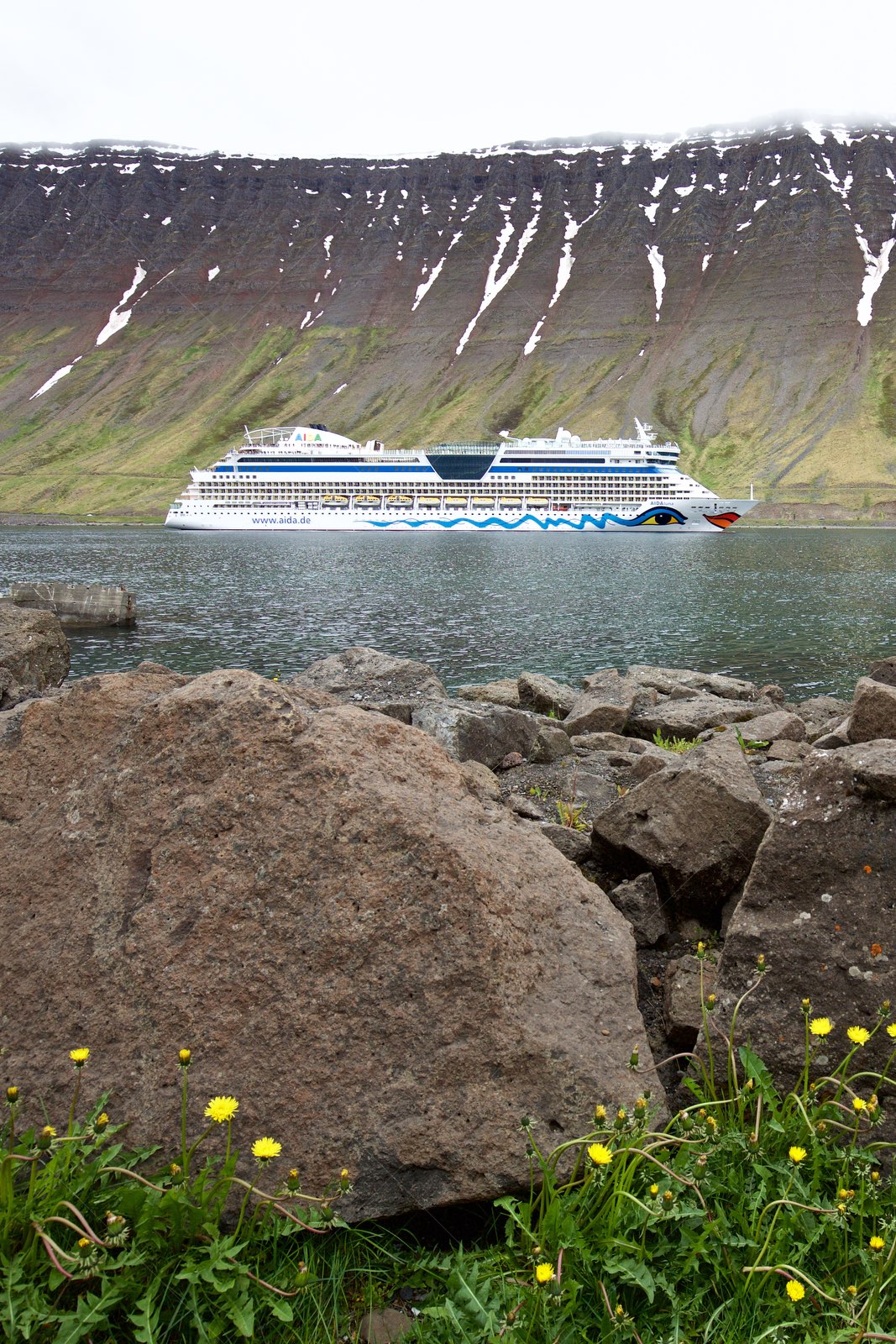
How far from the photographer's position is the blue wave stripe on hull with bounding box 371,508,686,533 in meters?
120

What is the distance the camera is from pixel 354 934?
342 centimetres

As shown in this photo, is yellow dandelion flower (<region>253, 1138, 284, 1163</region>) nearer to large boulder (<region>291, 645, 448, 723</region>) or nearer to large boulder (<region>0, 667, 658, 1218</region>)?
large boulder (<region>0, 667, 658, 1218</region>)

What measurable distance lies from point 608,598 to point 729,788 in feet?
128

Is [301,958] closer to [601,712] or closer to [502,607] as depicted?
[601,712]

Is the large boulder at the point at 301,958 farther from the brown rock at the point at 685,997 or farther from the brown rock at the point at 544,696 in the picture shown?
the brown rock at the point at 544,696

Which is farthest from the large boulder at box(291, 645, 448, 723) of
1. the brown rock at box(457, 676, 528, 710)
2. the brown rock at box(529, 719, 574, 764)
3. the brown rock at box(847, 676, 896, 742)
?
the brown rock at box(847, 676, 896, 742)

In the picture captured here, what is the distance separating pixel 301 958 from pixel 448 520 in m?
125

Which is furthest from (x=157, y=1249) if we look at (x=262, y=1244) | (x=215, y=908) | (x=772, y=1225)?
(x=772, y=1225)

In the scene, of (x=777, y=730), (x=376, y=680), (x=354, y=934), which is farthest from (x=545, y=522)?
(x=354, y=934)

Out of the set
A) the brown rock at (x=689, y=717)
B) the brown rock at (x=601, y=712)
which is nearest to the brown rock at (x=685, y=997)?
the brown rock at (x=601, y=712)

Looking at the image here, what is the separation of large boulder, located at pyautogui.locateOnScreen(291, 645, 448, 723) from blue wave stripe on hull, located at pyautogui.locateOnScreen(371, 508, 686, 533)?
10940cm

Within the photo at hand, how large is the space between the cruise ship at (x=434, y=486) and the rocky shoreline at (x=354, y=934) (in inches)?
4729

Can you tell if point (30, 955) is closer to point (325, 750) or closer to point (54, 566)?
point (325, 750)

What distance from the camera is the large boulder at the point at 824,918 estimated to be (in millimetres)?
3613
